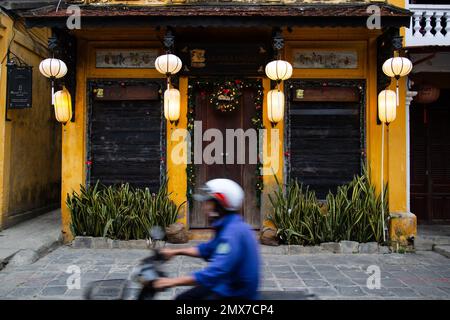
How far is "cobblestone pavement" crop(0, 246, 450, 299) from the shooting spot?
5.58m

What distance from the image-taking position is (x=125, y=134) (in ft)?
28.9

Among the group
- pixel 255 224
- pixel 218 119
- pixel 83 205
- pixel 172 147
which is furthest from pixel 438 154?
pixel 83 205

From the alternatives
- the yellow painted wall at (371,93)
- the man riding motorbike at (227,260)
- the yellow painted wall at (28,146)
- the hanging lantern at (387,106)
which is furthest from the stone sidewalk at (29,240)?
the hanging lantern at (387,106)

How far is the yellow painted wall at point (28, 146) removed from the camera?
29.6 ft

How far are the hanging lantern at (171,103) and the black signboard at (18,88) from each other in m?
3.51

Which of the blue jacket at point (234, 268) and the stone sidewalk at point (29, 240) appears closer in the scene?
the blue jacket at point (234, 268)

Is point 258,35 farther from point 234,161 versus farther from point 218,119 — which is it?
point 234,161

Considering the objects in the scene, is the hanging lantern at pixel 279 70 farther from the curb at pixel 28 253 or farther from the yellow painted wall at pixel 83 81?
the curb at pixel 28 253

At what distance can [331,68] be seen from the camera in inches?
345

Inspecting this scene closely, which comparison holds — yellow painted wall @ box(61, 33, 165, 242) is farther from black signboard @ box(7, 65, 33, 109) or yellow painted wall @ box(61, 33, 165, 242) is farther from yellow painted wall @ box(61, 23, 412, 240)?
black signboard @ box(7, 65, 33, 109)

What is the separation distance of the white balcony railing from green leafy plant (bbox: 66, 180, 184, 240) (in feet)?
21.8

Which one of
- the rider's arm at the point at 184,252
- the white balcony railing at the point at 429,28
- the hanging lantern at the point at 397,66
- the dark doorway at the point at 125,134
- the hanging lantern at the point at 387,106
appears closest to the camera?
the rider's arm at the point at 184,252

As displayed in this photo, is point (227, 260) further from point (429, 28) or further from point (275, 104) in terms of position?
point (429, 28)

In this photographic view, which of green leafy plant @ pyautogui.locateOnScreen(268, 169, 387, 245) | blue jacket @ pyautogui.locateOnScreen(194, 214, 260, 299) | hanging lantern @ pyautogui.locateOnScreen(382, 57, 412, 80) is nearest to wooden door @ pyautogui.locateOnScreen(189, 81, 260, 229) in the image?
green leafy plant @ pyautogui.locateOnScreen(268, 169, 387, 245)
